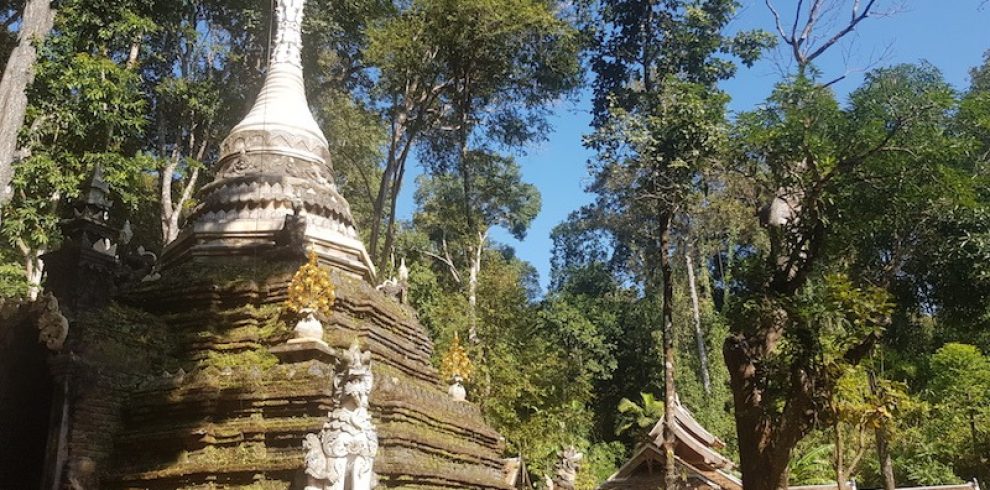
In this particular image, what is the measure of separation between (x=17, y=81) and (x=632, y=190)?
524 inches

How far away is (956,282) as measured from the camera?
12969 mm

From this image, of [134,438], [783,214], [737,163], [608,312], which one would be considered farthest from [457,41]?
[608,312]

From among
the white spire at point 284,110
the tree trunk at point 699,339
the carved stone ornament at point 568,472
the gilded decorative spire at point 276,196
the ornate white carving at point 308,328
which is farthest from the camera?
the tree trunk at point 699,339

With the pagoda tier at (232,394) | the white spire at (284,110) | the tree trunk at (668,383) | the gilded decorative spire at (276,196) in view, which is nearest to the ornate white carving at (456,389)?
the pagoda tier at (232,394)

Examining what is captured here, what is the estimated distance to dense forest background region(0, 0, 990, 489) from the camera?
9719mm

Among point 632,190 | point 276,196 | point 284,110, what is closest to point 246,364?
point 276,196

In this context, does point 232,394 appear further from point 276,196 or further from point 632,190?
point 632,190

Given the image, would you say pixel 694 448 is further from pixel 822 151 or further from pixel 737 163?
pixel 822 151

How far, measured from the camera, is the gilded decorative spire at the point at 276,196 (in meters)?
13.1

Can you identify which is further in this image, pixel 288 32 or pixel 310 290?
pixel 288 32

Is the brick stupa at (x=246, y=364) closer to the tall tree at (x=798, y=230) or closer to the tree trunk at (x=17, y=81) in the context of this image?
the tree trunk at (x=17, y=81)

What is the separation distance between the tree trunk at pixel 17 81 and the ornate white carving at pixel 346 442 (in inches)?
275

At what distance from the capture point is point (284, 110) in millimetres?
Result: 15367

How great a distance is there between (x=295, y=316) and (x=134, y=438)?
2.43m
